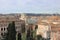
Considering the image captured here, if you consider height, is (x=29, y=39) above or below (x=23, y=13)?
below

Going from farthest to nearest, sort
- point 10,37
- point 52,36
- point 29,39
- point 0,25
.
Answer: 1. point 0,25
2. point 52,36
3. point 29,39
4. point 10,37

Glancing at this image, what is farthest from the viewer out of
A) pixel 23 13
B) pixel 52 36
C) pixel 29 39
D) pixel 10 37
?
pixel 23 13

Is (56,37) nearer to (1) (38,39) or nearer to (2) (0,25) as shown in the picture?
(1) (38,39)

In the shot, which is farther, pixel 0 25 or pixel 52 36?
pixel 0 25

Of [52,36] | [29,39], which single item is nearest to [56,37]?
[52,36]

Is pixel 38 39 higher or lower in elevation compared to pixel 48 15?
lower

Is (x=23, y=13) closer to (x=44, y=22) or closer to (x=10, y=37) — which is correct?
(x=44, y=22)

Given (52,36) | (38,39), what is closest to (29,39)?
(38,39)

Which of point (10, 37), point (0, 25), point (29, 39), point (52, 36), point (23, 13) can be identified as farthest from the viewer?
point (0, 25)

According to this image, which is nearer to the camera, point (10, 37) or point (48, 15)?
point (10, 37)
